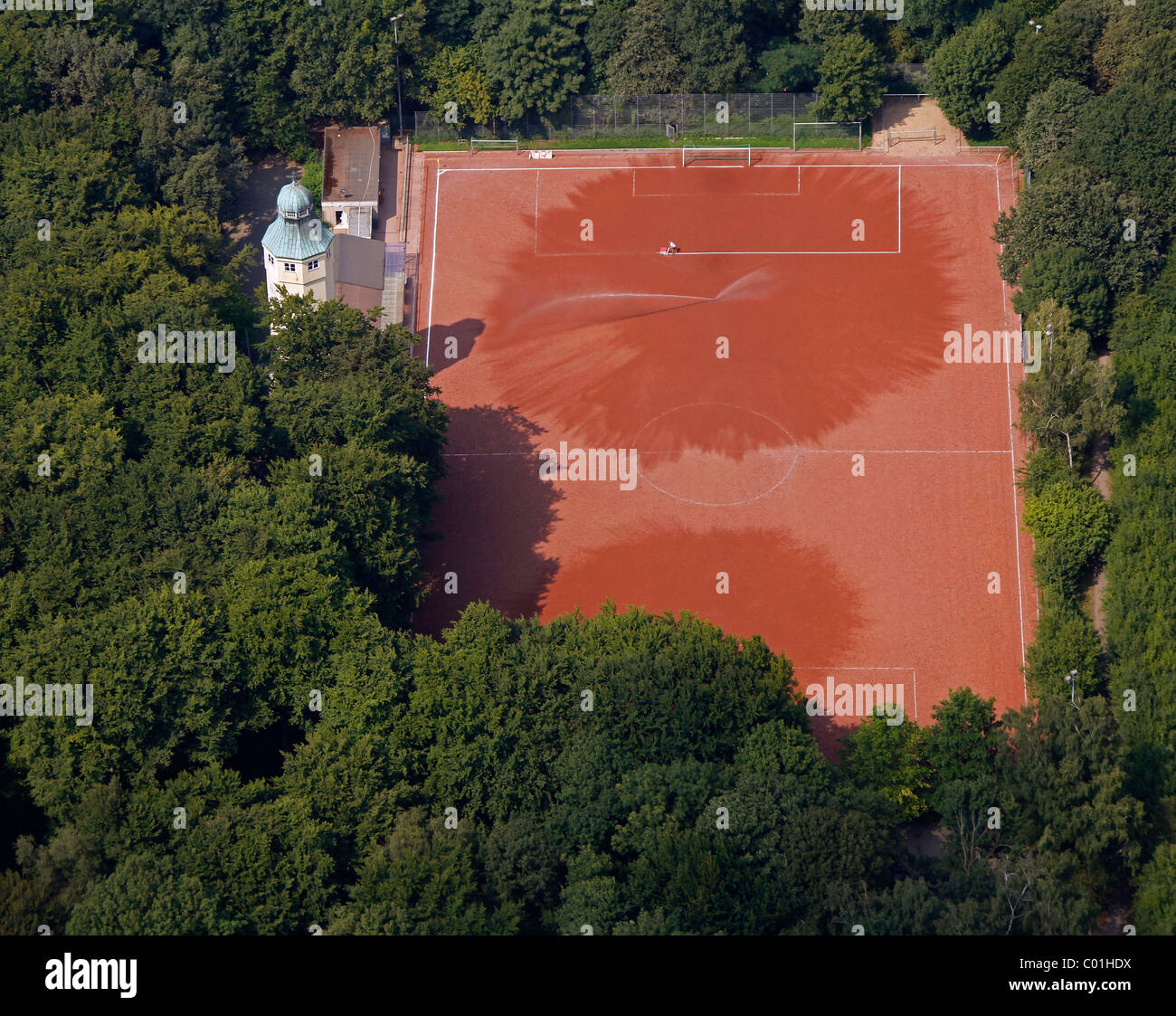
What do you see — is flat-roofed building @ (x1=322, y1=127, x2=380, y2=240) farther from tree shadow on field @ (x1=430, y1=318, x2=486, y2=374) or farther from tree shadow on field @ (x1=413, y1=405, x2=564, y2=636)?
tree shadow on field @ (x1=413, y1=405, x2=564, y2=636)

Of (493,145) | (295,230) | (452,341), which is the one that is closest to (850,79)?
(493,145)

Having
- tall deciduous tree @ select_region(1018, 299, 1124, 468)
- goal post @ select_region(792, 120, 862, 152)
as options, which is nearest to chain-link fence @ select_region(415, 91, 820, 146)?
goal post @ select_region(792, 120, 862, 152)

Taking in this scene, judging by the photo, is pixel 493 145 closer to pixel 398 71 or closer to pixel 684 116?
pixel 398 71

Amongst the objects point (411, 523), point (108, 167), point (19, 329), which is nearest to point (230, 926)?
point (411, 523)

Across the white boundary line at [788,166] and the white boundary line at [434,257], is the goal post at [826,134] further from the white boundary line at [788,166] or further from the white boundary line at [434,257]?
the white boundary line at [434,257]
